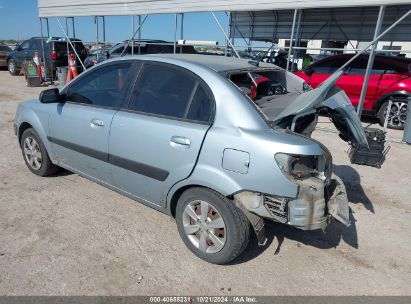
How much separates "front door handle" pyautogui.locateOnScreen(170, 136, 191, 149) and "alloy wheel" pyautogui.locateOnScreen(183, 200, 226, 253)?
462 mm

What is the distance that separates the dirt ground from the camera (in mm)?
2617

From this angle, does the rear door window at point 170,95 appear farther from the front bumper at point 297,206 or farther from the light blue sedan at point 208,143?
the front bumper at point 297,206

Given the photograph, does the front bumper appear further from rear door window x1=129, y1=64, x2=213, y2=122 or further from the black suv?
the black suv

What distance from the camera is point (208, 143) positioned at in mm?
2611

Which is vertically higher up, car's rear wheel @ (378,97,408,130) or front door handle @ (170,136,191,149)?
front door handle @ (170,136,191,149)

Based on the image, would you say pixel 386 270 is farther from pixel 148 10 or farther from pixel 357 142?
pixel 148 10

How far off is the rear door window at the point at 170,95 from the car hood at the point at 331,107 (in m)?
0.63

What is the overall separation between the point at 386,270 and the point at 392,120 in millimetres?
6096

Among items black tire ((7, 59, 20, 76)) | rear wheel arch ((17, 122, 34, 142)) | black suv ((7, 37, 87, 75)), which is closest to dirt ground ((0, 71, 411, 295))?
rear wheel arch ((17, 122, 34, 142))

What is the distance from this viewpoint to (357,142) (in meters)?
3.20

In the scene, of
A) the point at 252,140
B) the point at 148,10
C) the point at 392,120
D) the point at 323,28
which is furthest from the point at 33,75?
the point at 252,140

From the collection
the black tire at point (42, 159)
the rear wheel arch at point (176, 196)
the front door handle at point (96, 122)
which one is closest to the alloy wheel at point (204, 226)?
the rear wheel arch at point (176, 196)

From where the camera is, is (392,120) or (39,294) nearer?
(39,294)

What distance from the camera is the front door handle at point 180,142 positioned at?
272 cm
